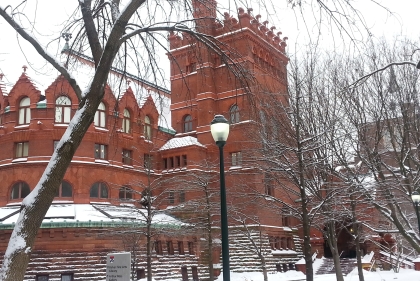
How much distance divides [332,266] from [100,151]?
926 inches

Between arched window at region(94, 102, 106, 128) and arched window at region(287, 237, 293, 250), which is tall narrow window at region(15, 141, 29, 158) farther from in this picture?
arched window at region(287, 237, 293, 250)

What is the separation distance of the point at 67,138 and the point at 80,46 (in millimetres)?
3048

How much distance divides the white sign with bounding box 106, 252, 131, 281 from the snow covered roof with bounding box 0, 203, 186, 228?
16791 millimetres

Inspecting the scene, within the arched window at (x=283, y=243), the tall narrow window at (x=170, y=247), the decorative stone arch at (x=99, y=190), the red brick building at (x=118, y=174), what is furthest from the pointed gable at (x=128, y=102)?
the arched window at (x=283, y=243)

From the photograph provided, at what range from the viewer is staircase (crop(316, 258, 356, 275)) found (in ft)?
132

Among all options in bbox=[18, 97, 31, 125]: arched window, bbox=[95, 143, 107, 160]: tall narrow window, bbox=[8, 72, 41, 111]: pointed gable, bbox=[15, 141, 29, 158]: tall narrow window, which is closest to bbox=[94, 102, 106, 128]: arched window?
bbox=[95, 143, 107, 160]: tall narrow window

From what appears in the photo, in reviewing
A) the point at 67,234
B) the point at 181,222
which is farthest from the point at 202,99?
the point at 67,234

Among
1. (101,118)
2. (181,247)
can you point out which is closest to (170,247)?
(181,247)

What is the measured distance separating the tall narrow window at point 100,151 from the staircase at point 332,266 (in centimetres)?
2135

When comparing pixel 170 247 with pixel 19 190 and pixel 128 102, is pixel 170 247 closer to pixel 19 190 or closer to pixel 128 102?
pixel 19 190

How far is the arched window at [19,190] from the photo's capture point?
34.8 metres

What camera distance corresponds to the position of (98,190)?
120 feet

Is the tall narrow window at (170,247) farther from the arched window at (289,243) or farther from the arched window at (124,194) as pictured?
the arched window at (289,243)

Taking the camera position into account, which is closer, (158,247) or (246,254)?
(158,247)
